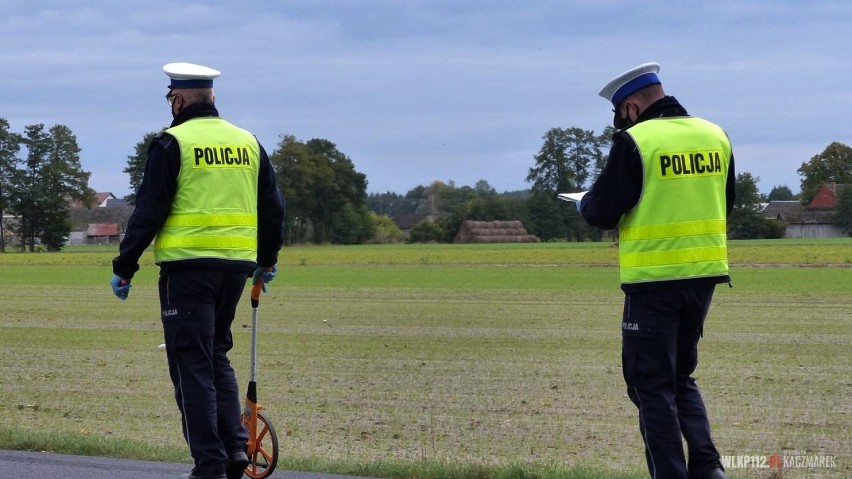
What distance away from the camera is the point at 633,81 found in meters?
5.73

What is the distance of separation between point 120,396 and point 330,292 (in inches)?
964

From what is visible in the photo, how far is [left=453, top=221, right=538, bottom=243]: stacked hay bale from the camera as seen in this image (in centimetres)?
12900

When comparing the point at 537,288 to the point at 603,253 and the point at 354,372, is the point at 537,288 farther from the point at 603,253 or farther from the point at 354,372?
the point at 603,253

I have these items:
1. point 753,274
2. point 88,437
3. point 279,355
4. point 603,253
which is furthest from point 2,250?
point 88,437

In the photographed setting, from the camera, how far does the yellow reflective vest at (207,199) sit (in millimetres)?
6133

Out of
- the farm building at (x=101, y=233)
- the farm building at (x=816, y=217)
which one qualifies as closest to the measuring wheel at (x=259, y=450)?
the farm building at (x=816, y=217)

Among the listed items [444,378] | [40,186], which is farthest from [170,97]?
[40,186]

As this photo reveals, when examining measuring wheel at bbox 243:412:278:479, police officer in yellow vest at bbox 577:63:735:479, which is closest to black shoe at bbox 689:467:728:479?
police officer in yellow vest at bbox 577:63:735:479

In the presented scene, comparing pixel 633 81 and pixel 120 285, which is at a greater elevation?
pixel 633 81

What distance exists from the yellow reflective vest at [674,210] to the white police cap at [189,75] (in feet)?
6.92

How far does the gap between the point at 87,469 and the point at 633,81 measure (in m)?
3.85

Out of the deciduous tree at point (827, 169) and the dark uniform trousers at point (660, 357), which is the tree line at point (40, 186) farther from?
the dark uniform trousers at point (660, 357)

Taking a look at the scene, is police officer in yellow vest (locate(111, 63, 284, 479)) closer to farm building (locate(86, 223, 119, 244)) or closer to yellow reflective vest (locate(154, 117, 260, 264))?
yellow reflective vest (locate(154, 117, 260, 264))

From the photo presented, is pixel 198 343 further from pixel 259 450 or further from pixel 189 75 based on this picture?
pixel 189 75
